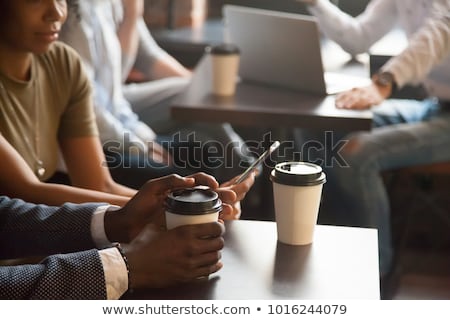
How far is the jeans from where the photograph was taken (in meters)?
2.39

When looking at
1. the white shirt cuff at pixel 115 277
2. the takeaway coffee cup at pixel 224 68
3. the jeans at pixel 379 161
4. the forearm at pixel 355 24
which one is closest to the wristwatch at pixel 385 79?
the jeans at pixel 379 161

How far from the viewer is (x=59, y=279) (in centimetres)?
110

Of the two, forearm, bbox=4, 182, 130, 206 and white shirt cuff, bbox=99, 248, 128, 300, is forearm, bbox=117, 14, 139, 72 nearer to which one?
forearm, bbox=4, 182, 130, 206

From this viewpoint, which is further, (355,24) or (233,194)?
(355,24)

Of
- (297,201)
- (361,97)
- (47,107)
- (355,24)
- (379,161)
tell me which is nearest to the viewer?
(297,201)

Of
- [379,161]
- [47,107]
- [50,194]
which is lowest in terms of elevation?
[379,161]

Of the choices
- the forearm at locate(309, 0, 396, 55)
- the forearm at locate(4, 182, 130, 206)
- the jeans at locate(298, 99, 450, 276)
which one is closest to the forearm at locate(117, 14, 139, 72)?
the forearm at locate(309, 0, 396, 55)

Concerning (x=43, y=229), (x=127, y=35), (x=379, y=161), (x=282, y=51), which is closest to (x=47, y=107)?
(x=43, y=229)

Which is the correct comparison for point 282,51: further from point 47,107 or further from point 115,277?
point 115,277

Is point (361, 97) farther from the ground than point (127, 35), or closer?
closer

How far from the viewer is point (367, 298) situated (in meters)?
1.11

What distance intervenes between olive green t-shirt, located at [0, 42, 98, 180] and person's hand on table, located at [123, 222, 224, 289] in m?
0.68

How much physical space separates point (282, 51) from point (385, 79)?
0.30m

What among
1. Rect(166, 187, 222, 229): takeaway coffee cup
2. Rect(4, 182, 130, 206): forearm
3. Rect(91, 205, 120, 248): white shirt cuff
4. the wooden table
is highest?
Rect(166, 187, 222, 229): takeaway coffee cup
